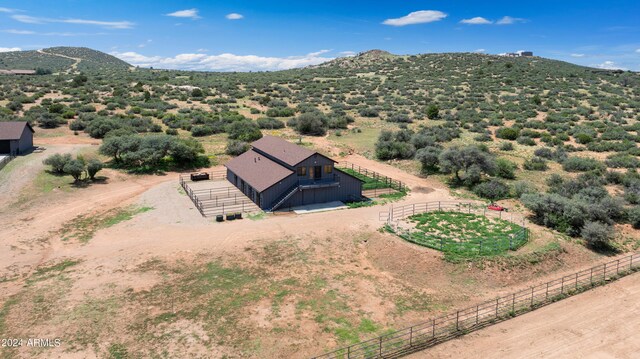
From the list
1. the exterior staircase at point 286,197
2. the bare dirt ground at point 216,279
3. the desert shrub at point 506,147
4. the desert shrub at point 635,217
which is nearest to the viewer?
the bare dirt ground at point 216,279

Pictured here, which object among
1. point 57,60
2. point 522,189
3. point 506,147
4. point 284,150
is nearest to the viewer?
point 522,189

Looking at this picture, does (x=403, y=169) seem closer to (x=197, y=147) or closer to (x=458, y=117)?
(x=197, y=147)

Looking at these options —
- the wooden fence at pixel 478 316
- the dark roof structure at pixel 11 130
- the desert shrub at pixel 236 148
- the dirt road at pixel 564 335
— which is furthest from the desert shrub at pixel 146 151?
the dirt road at pixel 564 335

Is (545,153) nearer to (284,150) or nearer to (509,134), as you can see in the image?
(509,134)

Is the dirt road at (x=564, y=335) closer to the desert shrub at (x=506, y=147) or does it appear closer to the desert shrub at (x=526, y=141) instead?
the desert shrub at (x=506, y=147)

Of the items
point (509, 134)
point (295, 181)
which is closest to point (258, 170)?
point (295, 181)

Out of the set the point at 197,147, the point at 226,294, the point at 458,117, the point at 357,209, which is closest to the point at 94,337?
the point at 226,294
